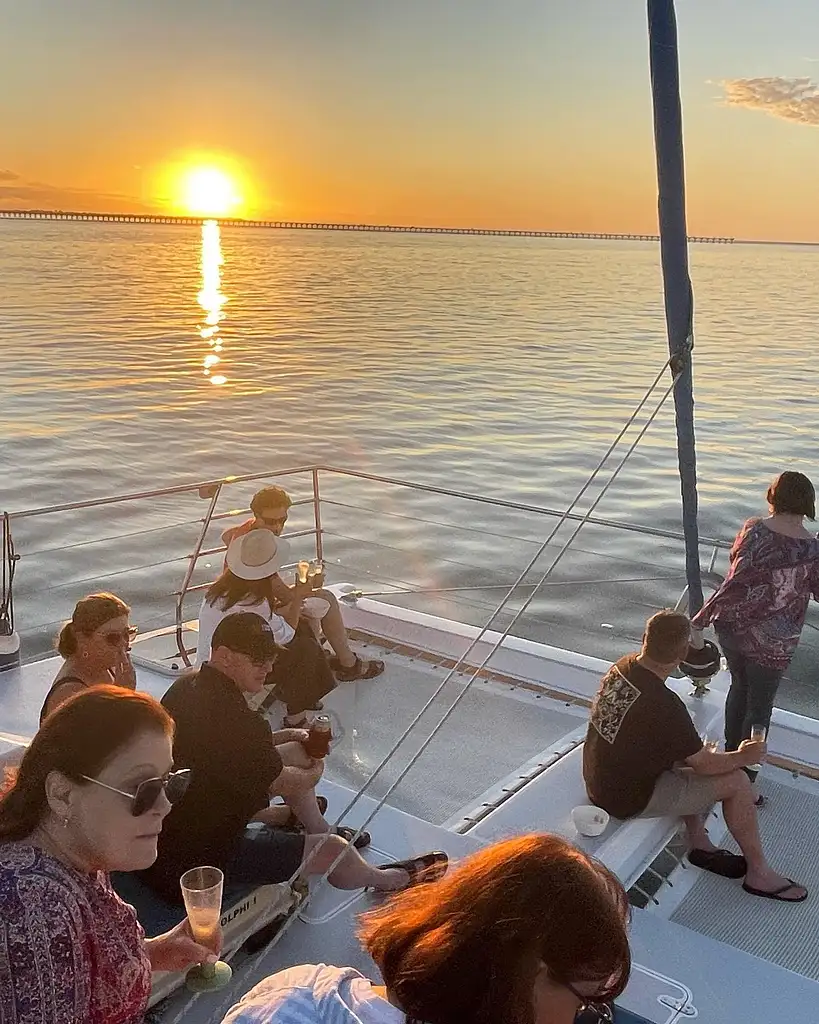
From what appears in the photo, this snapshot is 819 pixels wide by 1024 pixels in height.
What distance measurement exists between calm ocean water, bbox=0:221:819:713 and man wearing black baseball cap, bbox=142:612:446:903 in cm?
206

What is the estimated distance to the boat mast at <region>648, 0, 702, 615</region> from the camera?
369 centimetres

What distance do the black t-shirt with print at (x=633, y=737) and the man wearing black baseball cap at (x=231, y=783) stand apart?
3.21 feet

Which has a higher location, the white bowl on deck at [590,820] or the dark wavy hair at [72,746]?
the dark wavy hair at [72,746]

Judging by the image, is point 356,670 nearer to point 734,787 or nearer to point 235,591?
point 235,591

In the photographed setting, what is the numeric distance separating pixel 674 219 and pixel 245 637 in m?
2.45

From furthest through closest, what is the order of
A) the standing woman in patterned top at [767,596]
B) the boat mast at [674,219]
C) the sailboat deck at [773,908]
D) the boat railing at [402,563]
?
the boat railing at [402,563] → the standing woman in patterned top at [767,596] → the boat mast at [674,219] → the sailboat deck at [773,908]

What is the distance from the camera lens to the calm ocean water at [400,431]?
382 inches

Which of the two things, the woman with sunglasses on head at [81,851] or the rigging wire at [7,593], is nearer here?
the woman with sunglasses on head at [81,851]

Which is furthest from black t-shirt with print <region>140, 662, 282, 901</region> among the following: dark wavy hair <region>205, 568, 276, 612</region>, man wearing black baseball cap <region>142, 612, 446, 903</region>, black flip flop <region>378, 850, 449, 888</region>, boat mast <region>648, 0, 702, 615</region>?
boat mast <region>648, 0, 702, 615</region>

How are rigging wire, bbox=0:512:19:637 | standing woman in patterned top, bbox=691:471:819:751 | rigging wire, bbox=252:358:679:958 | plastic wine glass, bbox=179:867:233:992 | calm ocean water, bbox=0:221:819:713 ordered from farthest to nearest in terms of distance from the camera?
calm ocean water, bbox=0:221:819:713 → rigging wire, bbox=0:512:19:637 → standing woman in patterned top, bbox=691:471:819:751 → rigging wire, bbox=252:358:679:958 → plastic wine glass, bbox=179:867:233:992

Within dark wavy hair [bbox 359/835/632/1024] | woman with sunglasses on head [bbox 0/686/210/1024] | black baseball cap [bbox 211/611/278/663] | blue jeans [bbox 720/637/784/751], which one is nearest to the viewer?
dark wavy hair [bbox 359/835/632/1024]

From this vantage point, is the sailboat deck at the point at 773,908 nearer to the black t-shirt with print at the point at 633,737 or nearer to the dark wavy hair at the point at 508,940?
the black t-shirt with print at the point at 633,737

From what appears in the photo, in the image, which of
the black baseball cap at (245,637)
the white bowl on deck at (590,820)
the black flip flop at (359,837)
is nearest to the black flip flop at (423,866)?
the black flip flop at (359,837)

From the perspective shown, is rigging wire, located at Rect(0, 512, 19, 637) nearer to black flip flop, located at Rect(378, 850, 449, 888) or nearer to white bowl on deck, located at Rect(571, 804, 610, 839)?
black flip flop, located at Rect(378, 850, 449, 888)
